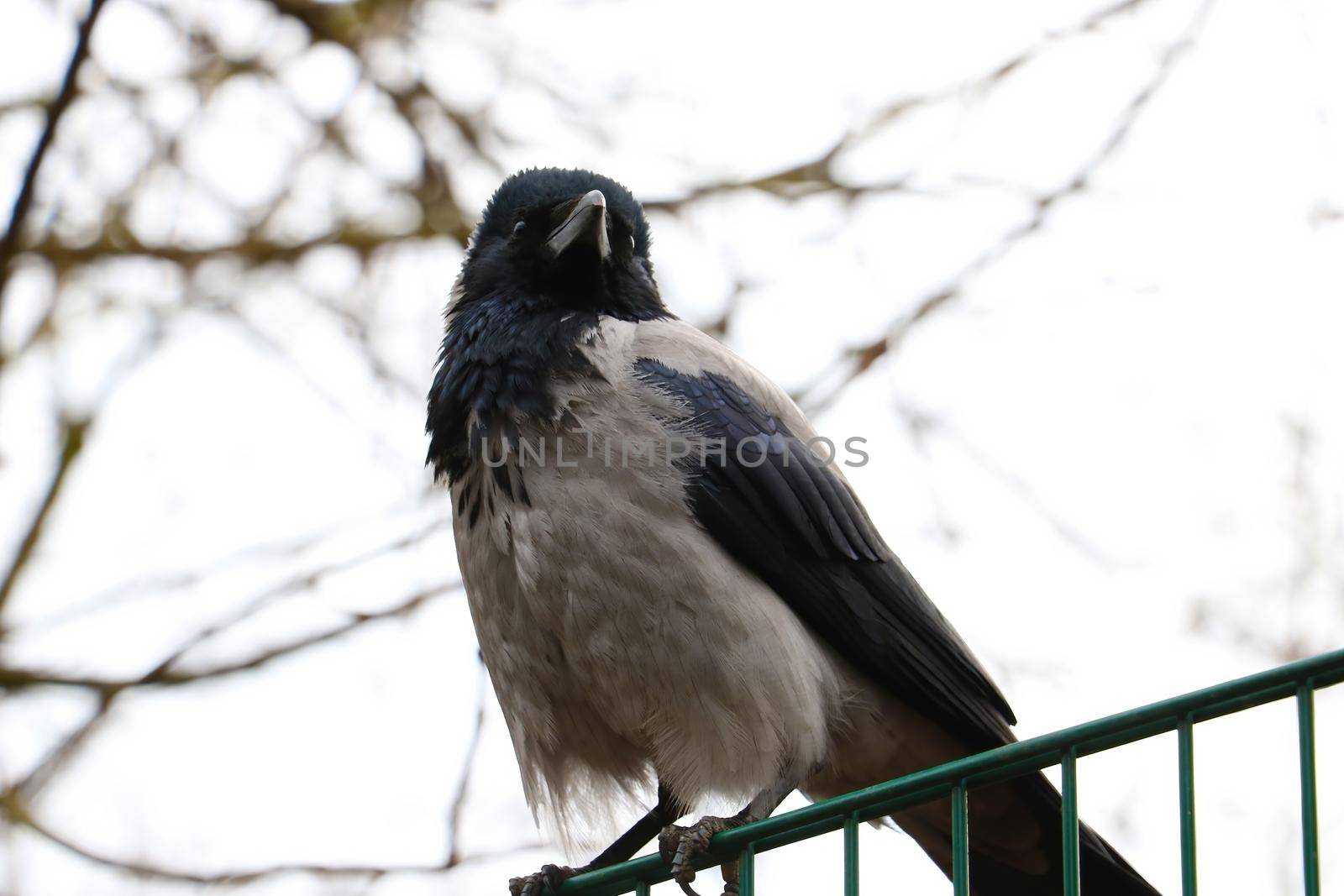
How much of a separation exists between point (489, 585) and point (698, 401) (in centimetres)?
81

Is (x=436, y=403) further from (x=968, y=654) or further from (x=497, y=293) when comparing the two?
(x=968, y=654)

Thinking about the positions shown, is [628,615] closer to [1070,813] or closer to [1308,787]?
[1070,813]

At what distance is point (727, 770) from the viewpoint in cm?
396

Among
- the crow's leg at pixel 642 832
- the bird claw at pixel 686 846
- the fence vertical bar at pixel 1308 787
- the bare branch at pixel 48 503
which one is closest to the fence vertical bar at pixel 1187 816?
the fence vertical bar at pixel 1308 787

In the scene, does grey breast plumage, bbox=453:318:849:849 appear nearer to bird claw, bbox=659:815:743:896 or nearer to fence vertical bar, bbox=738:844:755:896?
bird claw, bbox=659:815:743:896

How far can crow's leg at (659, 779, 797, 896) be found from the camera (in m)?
3.21

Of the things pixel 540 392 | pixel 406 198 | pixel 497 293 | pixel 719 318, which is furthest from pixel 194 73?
pixel 540 392

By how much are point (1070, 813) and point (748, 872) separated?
30.4 inches

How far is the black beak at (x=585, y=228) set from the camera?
4652 millimetres

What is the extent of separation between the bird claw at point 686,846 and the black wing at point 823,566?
0.82 meters

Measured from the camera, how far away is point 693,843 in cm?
328

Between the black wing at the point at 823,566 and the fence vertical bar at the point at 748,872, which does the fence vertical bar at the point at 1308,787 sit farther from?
the black wing at the point at 823,566

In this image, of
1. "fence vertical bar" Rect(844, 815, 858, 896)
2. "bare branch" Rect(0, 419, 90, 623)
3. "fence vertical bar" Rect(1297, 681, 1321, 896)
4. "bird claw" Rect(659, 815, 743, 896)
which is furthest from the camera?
"bare branch" Rect(0, 419, 90, 623)

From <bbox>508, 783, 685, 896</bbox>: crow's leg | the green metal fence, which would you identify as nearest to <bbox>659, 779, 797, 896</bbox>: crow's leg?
the green metal fence
